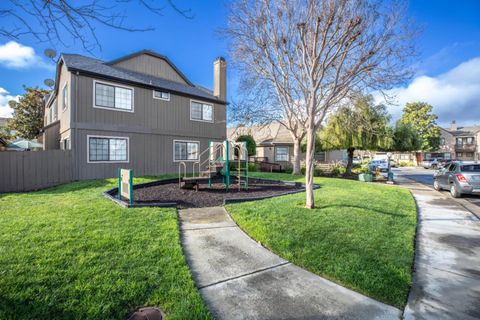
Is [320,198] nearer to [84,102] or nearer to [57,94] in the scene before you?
[84,102]

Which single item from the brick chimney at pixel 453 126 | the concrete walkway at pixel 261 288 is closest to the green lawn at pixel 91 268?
the concrete walkway at pixel 261 288

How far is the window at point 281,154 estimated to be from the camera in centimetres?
2523

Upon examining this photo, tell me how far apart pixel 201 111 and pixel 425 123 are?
43.7 m

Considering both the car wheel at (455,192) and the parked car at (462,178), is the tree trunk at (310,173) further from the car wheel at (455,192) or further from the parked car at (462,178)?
the car wheel at (455,192)

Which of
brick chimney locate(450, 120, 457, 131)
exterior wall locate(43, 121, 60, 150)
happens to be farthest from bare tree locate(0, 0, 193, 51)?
brick chimney locate(450, 120, 457, 131)

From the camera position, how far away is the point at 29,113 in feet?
90.1

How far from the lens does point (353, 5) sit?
21.8 ft

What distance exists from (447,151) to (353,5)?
56.4m

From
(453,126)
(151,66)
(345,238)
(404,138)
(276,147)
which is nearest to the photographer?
(345,238)

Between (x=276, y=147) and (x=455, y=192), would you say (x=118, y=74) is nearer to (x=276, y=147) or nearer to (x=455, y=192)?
(x=276, y=147)

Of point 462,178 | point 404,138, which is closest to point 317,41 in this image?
point 462,178

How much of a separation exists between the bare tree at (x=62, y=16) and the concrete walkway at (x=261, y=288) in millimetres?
3216

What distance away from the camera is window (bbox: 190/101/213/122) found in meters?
16.6

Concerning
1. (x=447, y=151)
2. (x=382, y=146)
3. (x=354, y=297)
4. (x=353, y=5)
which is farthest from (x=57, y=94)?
(x=447, y=151)
